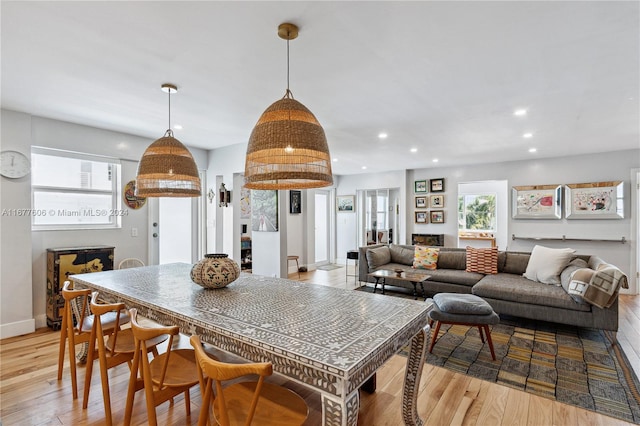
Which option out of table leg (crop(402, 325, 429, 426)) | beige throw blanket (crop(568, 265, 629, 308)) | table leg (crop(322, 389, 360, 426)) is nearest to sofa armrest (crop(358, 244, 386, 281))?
beige throw blanket (crop(568, 265, 629, 308))

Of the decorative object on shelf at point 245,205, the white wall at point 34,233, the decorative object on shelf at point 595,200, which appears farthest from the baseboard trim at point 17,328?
the decorative object on shelf at point 595,200

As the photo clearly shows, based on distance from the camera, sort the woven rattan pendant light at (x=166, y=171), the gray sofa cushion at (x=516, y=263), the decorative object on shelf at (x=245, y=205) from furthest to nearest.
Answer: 1. the decorative object on shelf at (x=245, y=205)
2. the gray sofa cushion at (x=516, y=263)
3. the woven rattan pendant light at (x=166, y=171)

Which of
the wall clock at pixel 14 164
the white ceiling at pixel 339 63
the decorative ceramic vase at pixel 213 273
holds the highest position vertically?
the white ceiling at pixel 339 63

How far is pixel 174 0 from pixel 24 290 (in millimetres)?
3673

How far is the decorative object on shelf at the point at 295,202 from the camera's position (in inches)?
267

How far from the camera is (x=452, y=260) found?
5.06 meters

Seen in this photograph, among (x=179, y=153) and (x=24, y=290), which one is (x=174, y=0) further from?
(x=24, y=290)

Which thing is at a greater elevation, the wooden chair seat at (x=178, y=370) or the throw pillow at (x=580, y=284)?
the throw pillow at (x=580, y=284)

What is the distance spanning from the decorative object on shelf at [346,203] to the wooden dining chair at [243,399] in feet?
22.3

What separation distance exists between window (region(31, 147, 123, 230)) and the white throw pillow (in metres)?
5.54

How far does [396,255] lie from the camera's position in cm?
573

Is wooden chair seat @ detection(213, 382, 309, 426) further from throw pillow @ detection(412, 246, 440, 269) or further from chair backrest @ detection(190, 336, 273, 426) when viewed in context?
throw pillow @ detection(412, 246, 440, 269)

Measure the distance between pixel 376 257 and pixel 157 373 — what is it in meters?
4.14

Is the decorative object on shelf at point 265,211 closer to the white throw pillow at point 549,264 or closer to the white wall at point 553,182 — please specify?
the white throw pillow at point 549,264
